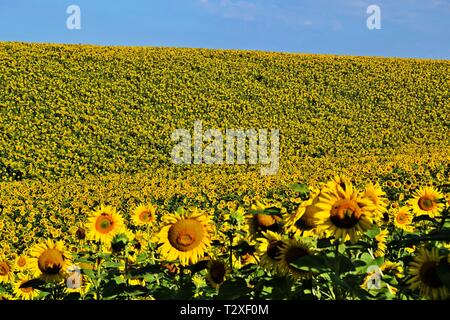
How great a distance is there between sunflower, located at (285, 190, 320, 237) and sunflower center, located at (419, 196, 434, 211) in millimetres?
1973

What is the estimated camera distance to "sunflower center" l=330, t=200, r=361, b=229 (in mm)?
1874

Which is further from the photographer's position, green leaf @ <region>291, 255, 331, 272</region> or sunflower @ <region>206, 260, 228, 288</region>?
sunflower @ <region>206, 260, 228, 288</region>

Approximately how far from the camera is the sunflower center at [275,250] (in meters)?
2.08

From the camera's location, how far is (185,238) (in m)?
2.48

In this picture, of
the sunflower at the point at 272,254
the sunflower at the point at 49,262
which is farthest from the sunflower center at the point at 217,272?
the sunflower at the point at 49,262

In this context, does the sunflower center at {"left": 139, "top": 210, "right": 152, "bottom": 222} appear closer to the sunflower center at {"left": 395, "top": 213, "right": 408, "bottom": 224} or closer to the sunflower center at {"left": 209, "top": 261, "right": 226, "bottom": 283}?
the sunflower center at {"left": 209, "top": 261, "right": 226, "bottom": 283}

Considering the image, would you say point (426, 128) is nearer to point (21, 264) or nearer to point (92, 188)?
point (92, 188)

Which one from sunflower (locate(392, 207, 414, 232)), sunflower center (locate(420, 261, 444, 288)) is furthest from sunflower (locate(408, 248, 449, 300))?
sunflower (locate(392, 207, 414, 232))

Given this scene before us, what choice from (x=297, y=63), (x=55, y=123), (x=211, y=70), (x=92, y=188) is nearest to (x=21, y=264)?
(x=92, y=188)

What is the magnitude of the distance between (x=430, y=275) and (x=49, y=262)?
188cm

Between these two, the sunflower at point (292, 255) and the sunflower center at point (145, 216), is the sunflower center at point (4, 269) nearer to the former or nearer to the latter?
the sunflower center at point (145, 216)

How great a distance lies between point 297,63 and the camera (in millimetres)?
19703

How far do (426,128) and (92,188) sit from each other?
1276 cm
